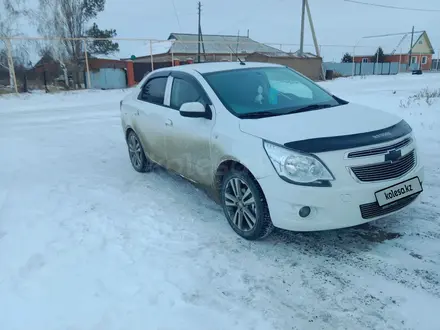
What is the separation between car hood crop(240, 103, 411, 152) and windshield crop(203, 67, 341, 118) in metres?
0.23

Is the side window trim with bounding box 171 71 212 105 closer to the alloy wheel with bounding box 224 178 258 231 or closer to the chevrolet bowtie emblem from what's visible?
the alloy wheel with bounding box 224 178 258 231

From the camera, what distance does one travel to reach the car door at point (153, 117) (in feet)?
15.8

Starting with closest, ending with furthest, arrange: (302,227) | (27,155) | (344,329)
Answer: (344,329), (302,227), (27,155)

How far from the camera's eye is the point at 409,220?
379 cm

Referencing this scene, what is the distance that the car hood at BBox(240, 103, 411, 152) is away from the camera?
3074 millimetres

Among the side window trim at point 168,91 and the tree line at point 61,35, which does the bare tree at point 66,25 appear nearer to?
the tree line at point 61,35

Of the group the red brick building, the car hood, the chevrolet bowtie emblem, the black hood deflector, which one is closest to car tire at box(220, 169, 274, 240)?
the car hood

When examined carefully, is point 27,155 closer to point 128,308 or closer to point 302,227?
point 128,308

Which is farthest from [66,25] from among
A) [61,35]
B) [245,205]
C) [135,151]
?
[245,205]

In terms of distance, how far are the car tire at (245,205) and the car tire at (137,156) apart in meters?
2.12

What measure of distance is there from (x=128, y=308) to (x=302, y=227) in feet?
4.99

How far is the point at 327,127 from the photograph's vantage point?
3242 millimetres

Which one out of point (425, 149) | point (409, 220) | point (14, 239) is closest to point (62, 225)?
point (14, 239)

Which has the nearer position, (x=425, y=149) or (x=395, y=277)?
(x=395, y=277)
